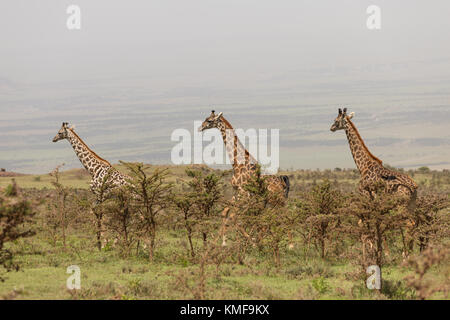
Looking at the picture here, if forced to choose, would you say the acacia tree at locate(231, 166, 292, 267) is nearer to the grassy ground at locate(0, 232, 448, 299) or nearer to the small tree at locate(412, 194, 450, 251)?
the grassy ground at locate(0, 232, 448, 299)

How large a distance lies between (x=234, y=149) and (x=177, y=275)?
679cm

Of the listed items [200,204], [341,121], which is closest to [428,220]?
[341,121]

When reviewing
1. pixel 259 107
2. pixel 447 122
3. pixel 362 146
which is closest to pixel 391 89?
pixel 259 107

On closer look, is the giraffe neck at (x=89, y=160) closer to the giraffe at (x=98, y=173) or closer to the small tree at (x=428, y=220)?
the giraffe at (x=98, y=173)

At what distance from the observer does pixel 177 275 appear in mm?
15367

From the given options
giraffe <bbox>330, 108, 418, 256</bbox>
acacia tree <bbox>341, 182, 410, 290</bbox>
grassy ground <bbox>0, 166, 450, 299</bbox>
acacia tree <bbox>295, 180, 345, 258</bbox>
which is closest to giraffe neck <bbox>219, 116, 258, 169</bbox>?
acacia tree <bbox>295, 180, 345, 258</bbox>

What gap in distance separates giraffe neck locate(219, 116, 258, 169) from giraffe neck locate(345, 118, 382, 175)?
8.84 ft

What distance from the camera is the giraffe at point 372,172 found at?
18609mm

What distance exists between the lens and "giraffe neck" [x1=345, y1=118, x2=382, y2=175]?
19.9 metres

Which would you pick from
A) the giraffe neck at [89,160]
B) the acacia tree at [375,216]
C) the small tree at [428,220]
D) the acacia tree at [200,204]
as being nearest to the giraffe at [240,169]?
the acacia tree at [200,204]

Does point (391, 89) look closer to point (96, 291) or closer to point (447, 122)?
point (447, 122)

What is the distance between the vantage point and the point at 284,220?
1825cm

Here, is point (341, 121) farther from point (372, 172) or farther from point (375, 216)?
point (375, 216)
